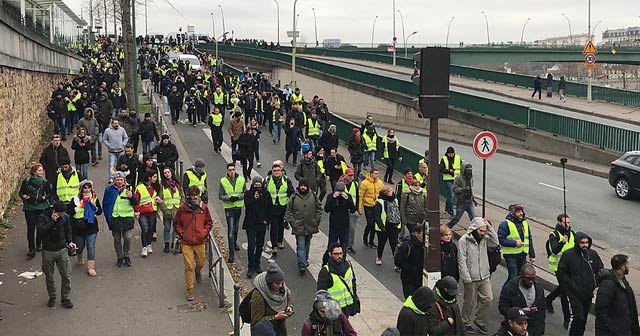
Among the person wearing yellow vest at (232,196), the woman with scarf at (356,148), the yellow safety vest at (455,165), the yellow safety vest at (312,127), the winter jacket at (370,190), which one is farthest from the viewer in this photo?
the yellow safety vest at (312,127)

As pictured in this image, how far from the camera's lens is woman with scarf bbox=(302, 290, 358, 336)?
20.1 feet

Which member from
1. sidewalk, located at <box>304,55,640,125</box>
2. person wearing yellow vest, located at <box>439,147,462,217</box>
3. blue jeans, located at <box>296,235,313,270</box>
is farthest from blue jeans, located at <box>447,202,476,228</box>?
sidewalk, located at <box>304,55,640,125</box>

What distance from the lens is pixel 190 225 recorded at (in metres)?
9.77

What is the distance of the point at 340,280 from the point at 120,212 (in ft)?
15.9

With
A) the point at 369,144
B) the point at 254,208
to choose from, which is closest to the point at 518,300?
the point at 254,208

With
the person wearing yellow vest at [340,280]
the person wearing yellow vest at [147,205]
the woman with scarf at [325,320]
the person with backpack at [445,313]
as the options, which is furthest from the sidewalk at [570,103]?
the woman with scarf at [325,320]

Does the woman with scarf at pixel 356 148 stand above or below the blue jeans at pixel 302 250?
above

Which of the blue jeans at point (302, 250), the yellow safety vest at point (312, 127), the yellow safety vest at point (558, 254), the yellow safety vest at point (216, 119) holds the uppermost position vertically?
the yellow safety vest at point (216, 119)

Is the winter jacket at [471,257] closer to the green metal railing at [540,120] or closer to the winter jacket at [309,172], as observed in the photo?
the winter jacket at [309,172]

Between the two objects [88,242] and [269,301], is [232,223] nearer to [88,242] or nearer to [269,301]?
[88,242]

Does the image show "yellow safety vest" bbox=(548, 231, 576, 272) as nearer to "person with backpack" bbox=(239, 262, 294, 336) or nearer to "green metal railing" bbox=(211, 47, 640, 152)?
"person with backpack" bbox=(239, 262, 294, 336)

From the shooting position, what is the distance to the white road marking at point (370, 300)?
9.31 metres

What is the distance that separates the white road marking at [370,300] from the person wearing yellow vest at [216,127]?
26.0 ft

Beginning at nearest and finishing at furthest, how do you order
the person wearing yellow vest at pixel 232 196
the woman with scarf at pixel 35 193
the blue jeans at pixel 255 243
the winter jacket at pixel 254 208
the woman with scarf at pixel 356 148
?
the winter jacket at pixel 254 208 < the blue jeans at pixel 255 243 < the woman with scarf at pixel 35 193 < the person wearing yellow vest at pixel 232 196 < the woman with scarf at pixel 356 148
